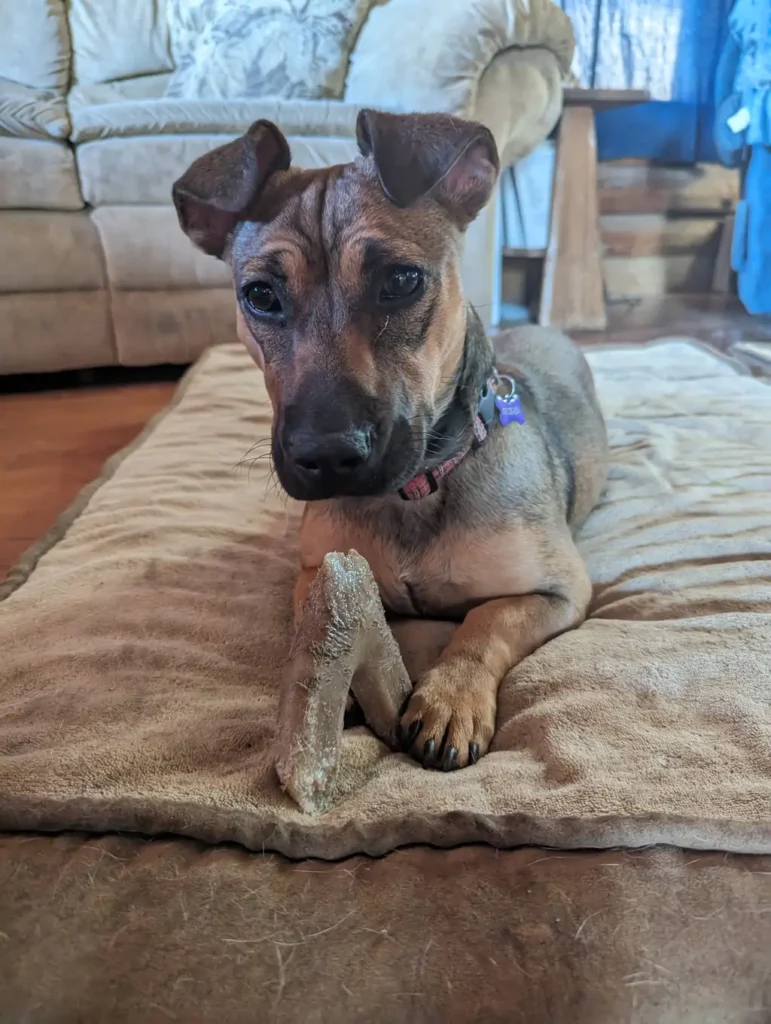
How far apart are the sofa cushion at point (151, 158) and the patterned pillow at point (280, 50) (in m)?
0.82

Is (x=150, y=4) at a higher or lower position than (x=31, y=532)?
higher

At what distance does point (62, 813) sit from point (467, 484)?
3.50 feet

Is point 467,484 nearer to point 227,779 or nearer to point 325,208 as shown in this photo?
point 325,208

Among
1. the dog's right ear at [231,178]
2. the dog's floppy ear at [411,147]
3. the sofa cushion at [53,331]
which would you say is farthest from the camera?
the sofa cushion at [53,331]

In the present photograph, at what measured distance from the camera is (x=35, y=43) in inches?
214

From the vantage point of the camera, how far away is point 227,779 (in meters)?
1.34

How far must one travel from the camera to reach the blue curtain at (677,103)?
6355 mm

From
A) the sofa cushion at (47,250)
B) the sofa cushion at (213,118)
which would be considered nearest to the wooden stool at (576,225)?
the sofa cushion at (213,118)

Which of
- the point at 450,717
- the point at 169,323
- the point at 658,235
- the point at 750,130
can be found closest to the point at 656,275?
the point at 658,235

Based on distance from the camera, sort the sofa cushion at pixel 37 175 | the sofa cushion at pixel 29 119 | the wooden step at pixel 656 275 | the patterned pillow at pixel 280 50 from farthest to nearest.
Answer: the wooden step at pixel 656 275 → the patterned pillow at pixel 280 50 → the sofa cushion at pixel 29 119 → the sofa cushion at pixel 37 175

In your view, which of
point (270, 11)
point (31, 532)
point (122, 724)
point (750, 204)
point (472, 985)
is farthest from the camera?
point (750, 204)

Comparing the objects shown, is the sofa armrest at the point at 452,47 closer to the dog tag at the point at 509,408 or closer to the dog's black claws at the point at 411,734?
the dog tag at the point at 509,408

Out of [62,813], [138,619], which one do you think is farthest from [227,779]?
[138,619]

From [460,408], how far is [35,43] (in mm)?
5263
